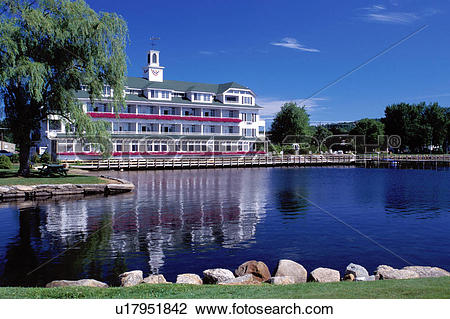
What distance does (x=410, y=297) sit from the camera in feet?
26.9

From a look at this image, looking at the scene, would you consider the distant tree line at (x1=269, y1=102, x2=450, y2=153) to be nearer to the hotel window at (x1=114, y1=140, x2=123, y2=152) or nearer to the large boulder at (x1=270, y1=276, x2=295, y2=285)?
the hotel window at (x1=114, y1=140, x2=123, y2=152)

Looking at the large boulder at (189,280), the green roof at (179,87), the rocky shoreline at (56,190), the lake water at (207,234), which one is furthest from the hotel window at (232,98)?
the large boulder at (189,280)


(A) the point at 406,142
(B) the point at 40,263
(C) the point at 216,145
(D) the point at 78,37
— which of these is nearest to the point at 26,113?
(D) the point at 78,37

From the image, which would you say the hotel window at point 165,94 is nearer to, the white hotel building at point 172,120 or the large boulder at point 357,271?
the white hotel building at point 172,120

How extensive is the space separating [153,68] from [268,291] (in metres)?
76.8

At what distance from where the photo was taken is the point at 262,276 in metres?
12.1

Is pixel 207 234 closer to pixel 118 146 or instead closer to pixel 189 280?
pixel 189 280

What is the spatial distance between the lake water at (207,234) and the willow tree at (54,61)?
9330 millimetres

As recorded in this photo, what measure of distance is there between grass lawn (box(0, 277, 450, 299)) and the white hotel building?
57.9 metres

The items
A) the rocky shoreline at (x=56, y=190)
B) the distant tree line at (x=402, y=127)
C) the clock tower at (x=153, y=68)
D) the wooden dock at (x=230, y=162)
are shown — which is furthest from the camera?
the distant tree line at (x=402, y=127)

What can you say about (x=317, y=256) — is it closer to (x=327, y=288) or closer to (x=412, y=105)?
(x=327, y=288)

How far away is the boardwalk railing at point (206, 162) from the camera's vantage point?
60.2 m

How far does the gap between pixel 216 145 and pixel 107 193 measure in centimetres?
4997

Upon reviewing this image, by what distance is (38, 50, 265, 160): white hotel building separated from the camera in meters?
68.5
